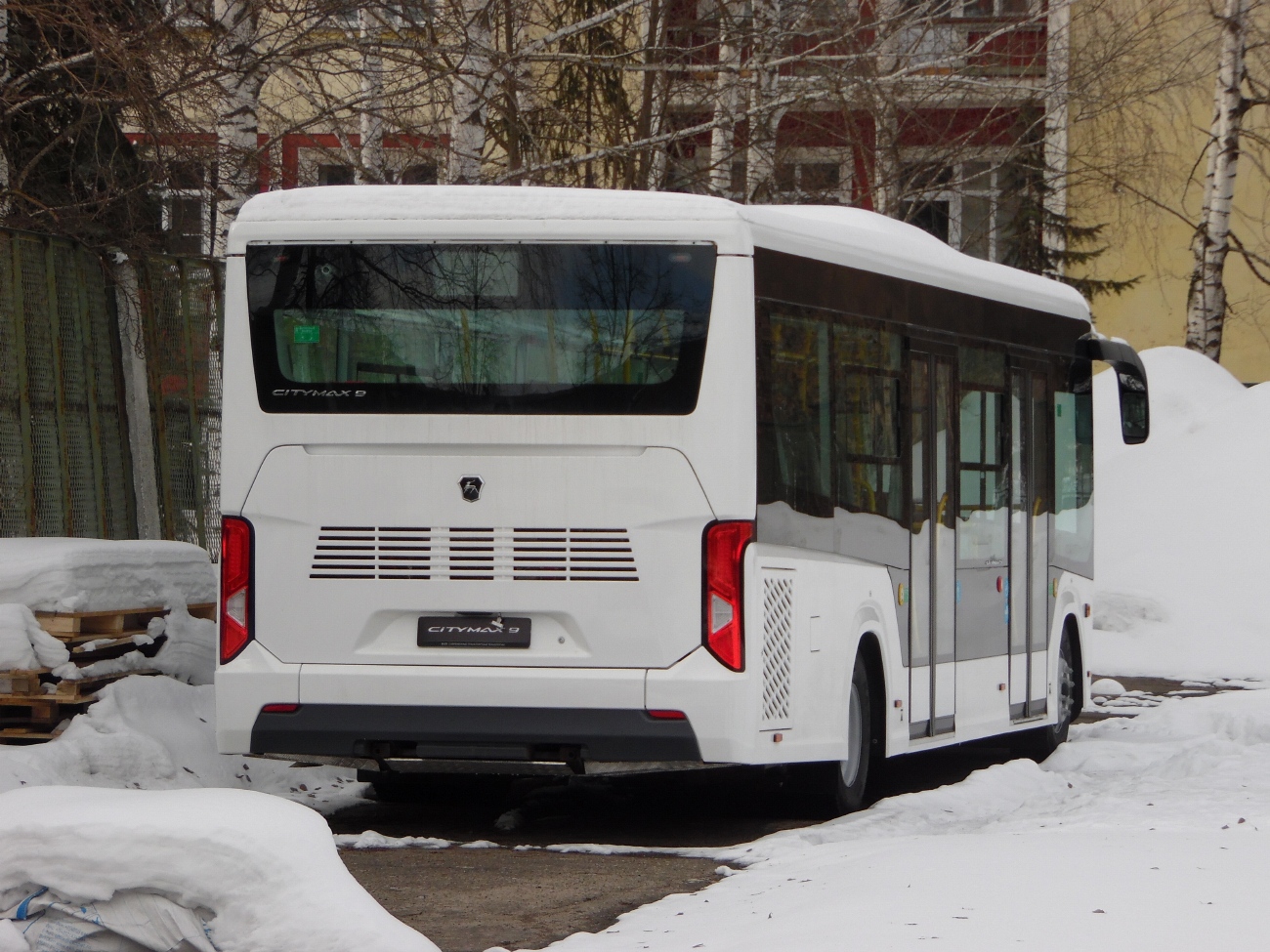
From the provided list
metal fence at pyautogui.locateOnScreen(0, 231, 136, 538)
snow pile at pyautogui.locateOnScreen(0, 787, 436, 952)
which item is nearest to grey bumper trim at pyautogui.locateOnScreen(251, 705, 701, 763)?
snow pile at pyautogui.locateOnScreen(0, 787, 436, 952)

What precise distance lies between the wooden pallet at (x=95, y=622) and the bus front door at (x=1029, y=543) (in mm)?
4717

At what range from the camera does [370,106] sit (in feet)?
50.5

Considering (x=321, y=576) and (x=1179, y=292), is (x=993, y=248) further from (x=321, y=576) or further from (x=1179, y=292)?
(x=321, y=576)

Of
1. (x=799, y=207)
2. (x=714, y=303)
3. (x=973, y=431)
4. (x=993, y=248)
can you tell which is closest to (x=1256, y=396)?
(x=993, y=248)

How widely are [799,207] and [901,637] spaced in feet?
7.03

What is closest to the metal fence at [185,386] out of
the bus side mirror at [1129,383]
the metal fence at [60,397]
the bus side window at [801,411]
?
the metal fence at [60,397]

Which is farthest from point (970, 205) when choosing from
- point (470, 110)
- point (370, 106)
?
point (370, 106)

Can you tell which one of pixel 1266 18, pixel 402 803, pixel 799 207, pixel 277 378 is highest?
pixel 1266 18

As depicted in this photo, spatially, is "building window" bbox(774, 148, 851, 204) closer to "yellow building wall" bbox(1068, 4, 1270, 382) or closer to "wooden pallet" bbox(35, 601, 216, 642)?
"yellow building wall" bbox(1068, 4, 1270, 382)

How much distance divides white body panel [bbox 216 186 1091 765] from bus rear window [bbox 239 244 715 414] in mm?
61

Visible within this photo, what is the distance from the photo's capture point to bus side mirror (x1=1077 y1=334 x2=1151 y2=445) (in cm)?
1367

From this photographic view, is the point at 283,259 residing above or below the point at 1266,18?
below

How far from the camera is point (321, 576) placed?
9023 millimetres

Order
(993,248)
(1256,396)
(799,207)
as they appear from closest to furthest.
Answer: (799,207)
(1256,396)
(993,248)
